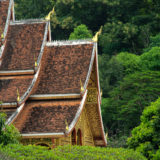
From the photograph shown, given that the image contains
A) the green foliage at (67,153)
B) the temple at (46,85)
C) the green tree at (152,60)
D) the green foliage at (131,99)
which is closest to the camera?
the green foliage at (67,153)

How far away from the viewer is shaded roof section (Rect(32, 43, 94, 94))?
2159 cm

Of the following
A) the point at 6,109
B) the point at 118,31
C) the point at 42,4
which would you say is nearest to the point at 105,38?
the point at 118,31

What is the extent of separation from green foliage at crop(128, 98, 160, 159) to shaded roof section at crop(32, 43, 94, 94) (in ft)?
9.45

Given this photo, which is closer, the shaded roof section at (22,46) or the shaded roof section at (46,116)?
the shaded roof section at (46,116)

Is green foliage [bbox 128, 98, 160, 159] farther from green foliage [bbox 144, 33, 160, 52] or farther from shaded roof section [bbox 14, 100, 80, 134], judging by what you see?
green foliage [bbox 144, 33, 160, 52]

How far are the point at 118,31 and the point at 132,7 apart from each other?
5.55 metres

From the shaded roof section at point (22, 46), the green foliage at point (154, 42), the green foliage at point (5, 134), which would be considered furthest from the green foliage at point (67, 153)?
the green foliage at point (154, 42)

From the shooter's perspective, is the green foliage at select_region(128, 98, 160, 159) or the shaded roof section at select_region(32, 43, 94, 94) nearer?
the green foliage at select_region(128, 98, 160, 159)

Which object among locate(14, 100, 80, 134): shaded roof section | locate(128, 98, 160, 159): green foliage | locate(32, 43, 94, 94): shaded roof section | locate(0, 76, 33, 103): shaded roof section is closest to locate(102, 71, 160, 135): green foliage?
locate(32, 43, 94, 94): shaded roof section

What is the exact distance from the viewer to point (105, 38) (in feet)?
176

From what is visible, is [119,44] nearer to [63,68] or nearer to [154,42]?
[154,42]

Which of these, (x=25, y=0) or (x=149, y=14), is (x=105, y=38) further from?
(x=25, y=0)

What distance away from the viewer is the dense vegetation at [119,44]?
4047cm

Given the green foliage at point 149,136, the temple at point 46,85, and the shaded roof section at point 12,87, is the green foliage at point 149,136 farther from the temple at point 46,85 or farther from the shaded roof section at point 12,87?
the shaded roof section at point 12,87
